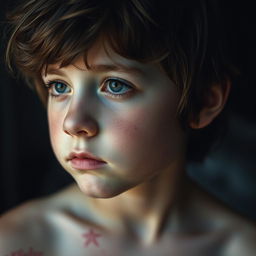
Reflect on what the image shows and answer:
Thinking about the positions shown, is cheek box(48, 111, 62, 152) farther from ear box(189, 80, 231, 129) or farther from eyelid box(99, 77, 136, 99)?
ear box(189, 80, 231, 129)

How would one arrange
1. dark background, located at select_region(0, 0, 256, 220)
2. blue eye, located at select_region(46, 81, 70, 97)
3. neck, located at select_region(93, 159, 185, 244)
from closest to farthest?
blue eye, located at select_region(46, 81, 70, 97)
neck, located at select_region(93, 159, 185, 244)
dark background, located at select_region(0, 0, 256, 220)

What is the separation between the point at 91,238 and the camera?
1.16 m

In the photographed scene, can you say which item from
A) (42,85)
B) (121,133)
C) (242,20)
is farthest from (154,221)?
(242,20)

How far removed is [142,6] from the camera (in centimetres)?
97

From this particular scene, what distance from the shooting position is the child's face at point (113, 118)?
0.99m

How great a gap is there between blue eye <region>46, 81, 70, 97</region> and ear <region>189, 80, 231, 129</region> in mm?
262

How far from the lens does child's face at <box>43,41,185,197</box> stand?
3.25 feet

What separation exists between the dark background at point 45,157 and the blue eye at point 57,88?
341mm

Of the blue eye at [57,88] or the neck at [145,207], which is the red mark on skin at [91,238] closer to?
the neck at [145,207]

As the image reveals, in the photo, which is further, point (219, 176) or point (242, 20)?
point (219, 176)

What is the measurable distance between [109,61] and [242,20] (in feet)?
1.43

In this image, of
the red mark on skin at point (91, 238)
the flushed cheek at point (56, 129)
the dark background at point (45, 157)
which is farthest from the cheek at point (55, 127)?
the dark background at point (45, 157)

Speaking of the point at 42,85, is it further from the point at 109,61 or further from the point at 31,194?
the point at 31,194

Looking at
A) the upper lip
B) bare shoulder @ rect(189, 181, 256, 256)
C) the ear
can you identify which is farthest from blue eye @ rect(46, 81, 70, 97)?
bare shoulder @ rect(189, 181, 256, 256)
